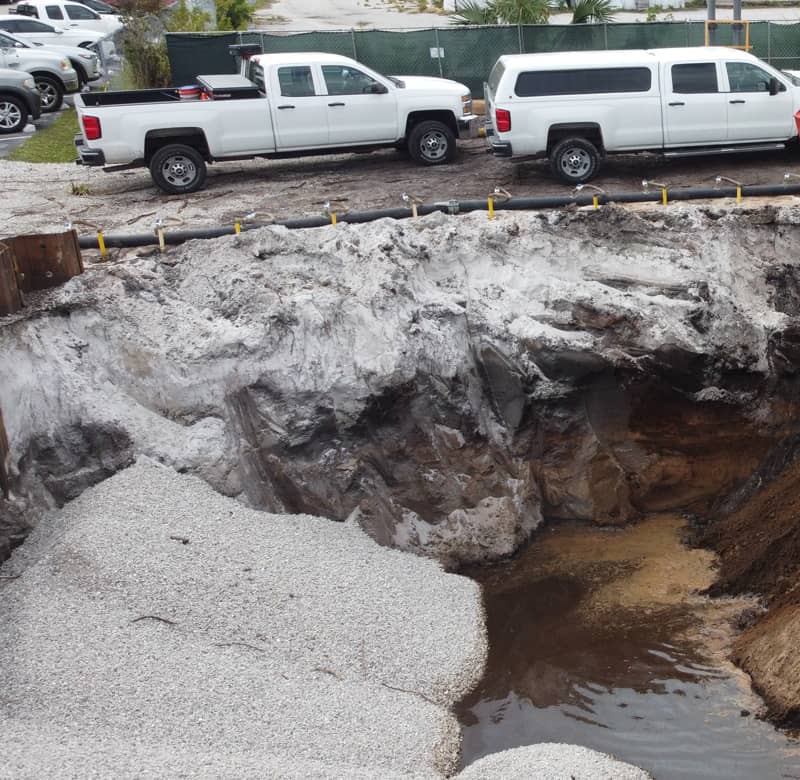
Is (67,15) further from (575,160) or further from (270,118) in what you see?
(575,160)

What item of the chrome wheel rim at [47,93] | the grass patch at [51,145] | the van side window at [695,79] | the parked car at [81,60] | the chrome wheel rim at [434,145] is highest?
the parked car at [81,60]

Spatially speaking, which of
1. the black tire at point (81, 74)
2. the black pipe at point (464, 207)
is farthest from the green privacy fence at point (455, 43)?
the black pipe at point (464, 207)

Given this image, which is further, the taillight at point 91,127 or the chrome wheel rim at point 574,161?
the chrome wheel rim at point 574,161

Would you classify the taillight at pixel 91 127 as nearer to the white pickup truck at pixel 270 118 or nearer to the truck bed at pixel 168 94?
the white pickup truck at pixel 270 118

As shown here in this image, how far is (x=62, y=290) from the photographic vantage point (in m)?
10.9

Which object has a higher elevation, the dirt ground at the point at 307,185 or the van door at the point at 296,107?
the van door at the point at 296,107

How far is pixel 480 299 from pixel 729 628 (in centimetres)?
464

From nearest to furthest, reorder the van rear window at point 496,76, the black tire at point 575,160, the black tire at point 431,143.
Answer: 1. the black tire at point 575,160
2. the van rear window at point 496,76
3. the black tire at point 431,143

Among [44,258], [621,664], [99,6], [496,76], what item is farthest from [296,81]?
[99,6]

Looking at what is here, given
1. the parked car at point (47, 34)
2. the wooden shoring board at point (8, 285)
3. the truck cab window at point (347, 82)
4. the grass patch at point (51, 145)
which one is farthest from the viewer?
the parked car at point (47, 34)

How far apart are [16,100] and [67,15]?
30.8ft

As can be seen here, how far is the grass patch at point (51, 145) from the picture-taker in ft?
61.8

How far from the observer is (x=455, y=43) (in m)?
20.8

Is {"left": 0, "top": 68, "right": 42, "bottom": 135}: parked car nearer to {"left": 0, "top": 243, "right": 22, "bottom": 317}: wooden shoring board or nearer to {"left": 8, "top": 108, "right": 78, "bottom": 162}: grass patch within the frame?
{"left": 8, "top": 108, "right": 78, "bottom": 162}: grass patch
